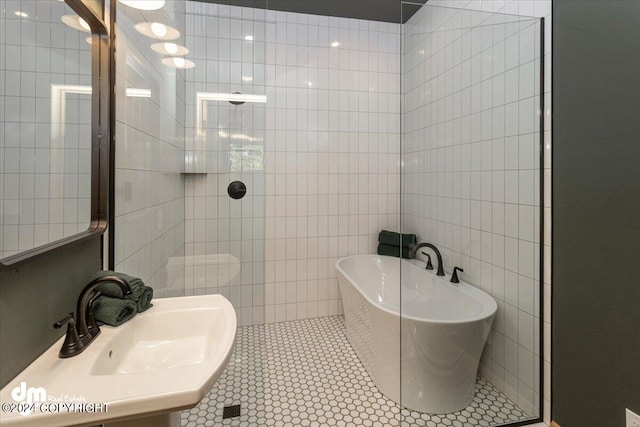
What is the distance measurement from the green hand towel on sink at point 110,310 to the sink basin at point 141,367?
0.09 feet

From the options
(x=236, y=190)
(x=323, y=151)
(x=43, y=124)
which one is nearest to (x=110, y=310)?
(x=43, y=124)

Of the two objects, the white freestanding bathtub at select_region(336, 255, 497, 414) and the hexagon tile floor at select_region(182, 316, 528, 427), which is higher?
the white freestanding bathtub at select_region(336, 255, 497, 414)

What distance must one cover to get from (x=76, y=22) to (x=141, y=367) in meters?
1.28

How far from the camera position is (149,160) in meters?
1.65

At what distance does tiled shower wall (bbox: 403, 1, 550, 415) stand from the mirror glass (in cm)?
180

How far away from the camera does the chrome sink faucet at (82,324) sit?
0.90 meters

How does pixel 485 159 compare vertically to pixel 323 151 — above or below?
below

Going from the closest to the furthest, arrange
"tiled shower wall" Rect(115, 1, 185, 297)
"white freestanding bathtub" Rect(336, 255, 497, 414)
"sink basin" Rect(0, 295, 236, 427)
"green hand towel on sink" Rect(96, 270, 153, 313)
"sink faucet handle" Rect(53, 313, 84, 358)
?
1. "sink basin" Rect(0, 295, 236, 427)
2. "sink faucet handle" Rect(53, 313, 84, 358)
3. "green hand towel on sink" Rect(96, 270, 153, 313)
4. "tiled shower wall" Rect(115, 1, 185, 297)
5. "white freestanding bathtub" Rect(336, 255, 497, 414)

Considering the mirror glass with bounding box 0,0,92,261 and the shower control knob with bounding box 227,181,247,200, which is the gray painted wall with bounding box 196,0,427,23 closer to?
the shower control knob with bounding box 227,181,247,200

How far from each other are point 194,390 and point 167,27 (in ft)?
6.36

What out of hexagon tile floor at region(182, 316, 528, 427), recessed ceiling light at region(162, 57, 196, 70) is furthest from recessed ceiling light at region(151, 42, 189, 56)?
hexagon tile floor at region(182, 316, 528, 427)

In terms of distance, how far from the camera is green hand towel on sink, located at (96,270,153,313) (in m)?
1.12

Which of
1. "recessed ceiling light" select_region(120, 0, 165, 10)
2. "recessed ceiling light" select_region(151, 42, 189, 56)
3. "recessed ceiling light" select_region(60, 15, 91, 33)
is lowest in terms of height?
"recessed ceiling light" select_region(60, 15, 91, 33)

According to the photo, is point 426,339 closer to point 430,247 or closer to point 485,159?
point 430,247
